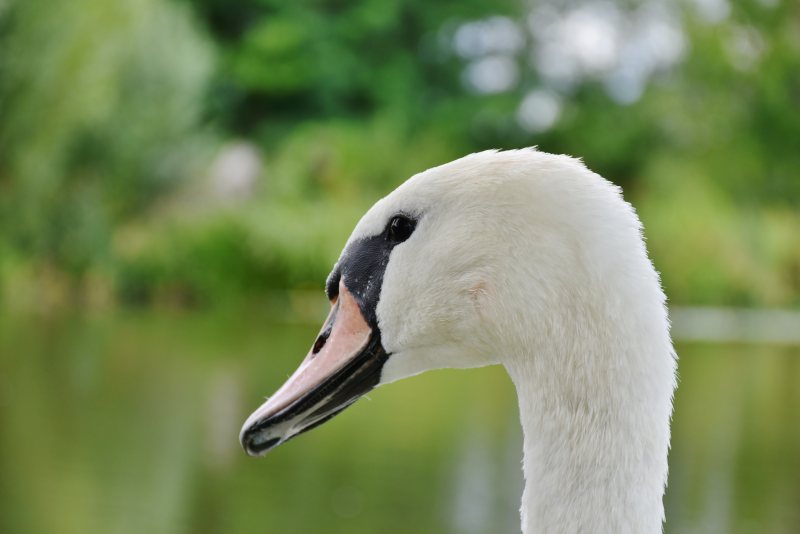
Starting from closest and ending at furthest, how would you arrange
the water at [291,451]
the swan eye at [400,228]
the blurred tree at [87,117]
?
the swan eye at [400,228] < the water at [291,451] < the blurred tree at [87,117]

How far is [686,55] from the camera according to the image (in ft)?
52.6

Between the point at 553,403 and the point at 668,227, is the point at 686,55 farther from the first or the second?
the point at 553,403

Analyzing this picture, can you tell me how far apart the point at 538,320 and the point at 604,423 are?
0.10 m

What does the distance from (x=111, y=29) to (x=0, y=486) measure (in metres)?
8.27

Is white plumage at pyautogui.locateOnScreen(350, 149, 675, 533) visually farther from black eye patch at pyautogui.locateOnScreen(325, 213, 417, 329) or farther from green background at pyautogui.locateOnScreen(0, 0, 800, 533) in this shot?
green background at pyautogui.locateOnScreen(0, 0, 800, 533)

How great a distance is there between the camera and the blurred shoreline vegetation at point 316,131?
1130 cm

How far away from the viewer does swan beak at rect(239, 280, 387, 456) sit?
3.74 ft

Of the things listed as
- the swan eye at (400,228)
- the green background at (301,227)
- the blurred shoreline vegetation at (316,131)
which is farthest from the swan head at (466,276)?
the blurred shoreline vegetation at (316,131)

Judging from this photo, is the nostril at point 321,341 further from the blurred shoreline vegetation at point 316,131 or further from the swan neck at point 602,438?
the blurred shoreline vegetation at point 316,131

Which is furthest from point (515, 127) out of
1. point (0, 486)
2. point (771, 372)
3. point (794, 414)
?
point (0, 486)

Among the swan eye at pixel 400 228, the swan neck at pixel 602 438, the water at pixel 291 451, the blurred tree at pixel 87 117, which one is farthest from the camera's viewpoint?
the blurred tree at pixel 87 117

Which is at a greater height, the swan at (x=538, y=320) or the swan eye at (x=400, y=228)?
the swan eye at (x=400, y=228)

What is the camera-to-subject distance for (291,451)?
5.30 meters

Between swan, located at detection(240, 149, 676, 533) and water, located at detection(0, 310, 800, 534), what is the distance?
267 cm
